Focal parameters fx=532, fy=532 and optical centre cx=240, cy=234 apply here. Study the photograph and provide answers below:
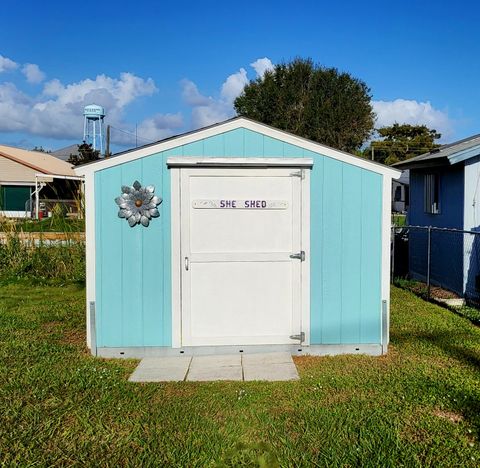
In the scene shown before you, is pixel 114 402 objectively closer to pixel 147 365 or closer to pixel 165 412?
pixel 165 412

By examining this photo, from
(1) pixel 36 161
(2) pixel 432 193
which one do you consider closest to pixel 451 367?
(2) pixel 432 193

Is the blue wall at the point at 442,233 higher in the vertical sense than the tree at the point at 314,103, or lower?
lower

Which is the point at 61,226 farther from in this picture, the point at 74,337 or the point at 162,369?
the point at 162,369

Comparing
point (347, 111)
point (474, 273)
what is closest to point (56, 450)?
point (474, 273)

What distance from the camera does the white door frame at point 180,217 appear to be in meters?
5.33

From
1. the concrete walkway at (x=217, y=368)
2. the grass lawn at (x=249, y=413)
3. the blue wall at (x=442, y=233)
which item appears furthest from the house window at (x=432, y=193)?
the concrete walkway at (x=217, y=368)

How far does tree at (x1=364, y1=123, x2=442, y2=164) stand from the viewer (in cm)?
4250

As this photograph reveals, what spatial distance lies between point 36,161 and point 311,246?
30.4 m

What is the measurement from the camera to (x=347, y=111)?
35.6 metres

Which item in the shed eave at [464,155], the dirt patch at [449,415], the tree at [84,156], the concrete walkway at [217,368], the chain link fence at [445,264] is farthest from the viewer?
the tree at [84,156]

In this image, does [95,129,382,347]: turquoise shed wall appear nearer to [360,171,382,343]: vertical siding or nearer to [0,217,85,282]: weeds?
[360,171,382,343]: vertical siding

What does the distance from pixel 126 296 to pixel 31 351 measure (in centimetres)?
125

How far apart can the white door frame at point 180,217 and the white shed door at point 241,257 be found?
0.05 meters

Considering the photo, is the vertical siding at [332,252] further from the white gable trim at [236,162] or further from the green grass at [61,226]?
the green grass at [61,226]
